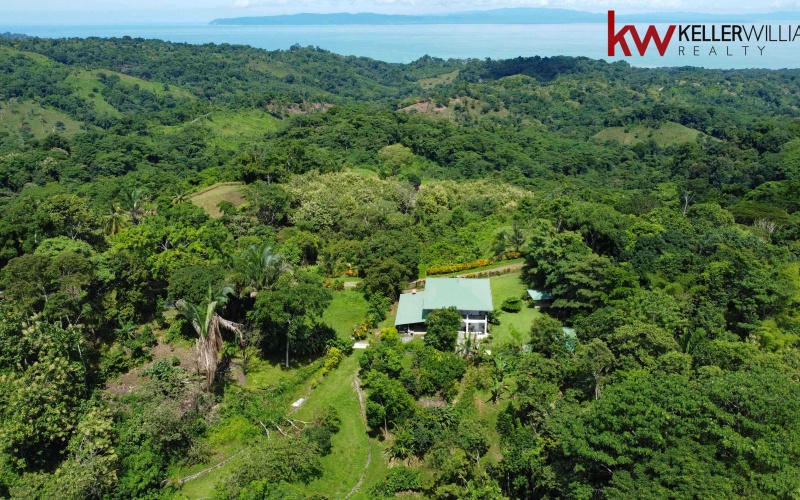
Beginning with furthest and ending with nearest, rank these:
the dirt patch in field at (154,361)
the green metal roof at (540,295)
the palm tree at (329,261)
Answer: the palm tree at (329,261), the green metal roof at (540,295), the dirt patch in field at (154,361)

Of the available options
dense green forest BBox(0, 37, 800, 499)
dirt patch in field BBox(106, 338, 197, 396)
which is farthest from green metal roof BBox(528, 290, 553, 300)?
dirt patch in field BBox(106, 338, 197, 396)

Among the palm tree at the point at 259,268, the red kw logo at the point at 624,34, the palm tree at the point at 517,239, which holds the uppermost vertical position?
the red kw logo at the point at 624,34

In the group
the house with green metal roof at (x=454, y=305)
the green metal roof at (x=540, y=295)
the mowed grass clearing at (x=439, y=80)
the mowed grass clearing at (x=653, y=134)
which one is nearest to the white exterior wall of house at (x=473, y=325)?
the house with green metal roof at (x=454, y=305)

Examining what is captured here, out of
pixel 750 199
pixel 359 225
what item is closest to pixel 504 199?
pixel 359 225

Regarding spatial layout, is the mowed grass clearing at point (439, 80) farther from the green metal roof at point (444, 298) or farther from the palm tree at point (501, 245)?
the green metal roof at point (444, 298)

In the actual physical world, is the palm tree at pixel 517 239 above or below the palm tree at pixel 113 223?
below

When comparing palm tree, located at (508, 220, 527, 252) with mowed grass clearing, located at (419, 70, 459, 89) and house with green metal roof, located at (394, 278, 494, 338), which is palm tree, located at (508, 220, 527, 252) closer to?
house with green metal roof, located at (394, 278, 494, 338)

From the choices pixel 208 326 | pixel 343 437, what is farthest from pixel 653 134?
pixel 208 326
